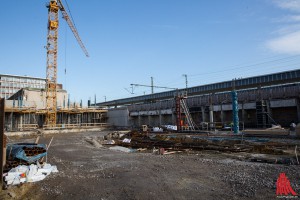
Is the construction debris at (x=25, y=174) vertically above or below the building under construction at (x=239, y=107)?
below

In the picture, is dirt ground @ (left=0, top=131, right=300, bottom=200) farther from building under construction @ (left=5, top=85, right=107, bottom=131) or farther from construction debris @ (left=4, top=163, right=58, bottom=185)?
building under construction @ (left=5, top=85, right=107, bottom=131)

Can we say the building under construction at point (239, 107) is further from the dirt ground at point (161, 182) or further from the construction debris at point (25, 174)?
the construction debris at point (25, 174)

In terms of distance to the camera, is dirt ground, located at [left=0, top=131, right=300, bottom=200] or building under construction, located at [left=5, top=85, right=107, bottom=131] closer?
dirt ground, located at [left=0, top=131, right=300, bottom=200]

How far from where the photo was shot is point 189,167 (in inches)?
402

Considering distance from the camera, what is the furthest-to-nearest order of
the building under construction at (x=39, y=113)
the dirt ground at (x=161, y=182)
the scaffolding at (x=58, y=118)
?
the building under construction at (x=39, y=113) < the scaffolding at (x=58, y=118) < the dirt ground at (x=161, y=182)

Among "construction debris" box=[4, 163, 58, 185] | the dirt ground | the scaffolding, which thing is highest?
the scaffolding

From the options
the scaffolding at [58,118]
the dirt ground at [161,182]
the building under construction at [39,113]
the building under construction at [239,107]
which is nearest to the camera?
the dirt ground at [161,182]

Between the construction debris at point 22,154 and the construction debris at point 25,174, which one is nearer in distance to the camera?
the construction debris at point 25,174

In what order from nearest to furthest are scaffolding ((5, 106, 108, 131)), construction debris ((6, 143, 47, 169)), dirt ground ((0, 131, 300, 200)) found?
dirt ground ((0, 131, 300, 200)) → construction debris ((6, 143, 47, 169)) → scaffolding ((5, 106, 108, 131))

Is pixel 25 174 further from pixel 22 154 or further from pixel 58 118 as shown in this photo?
pixel 58 118

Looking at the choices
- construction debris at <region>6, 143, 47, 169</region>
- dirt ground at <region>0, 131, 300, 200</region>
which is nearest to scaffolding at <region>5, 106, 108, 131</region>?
construction debris at <region>6, 143, 47, 169</region>

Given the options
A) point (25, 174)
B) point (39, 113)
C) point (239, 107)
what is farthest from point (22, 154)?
point (39, 113)

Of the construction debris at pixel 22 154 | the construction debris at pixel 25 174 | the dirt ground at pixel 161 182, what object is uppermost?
the construction debris at pixel 22 154

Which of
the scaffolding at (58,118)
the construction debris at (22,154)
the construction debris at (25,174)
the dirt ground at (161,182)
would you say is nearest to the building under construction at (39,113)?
the scaffolding at (58,118)
